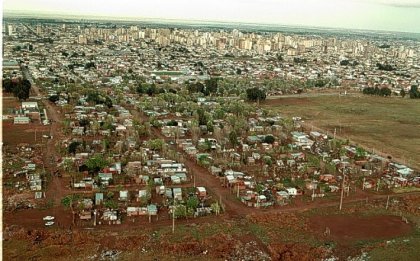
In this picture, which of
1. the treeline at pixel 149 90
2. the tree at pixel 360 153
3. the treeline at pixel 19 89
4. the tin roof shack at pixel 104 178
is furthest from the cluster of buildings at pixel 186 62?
the tin roof shack at pixel 104 178

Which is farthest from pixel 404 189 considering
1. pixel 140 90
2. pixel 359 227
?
pixel 140 90

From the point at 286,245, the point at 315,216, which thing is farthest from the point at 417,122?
the point at 286,245

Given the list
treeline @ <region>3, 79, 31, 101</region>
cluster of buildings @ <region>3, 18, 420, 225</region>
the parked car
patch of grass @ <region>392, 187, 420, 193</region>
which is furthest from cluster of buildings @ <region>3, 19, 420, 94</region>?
the parked car

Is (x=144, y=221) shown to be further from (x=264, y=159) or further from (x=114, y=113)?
(x=114, y=113)

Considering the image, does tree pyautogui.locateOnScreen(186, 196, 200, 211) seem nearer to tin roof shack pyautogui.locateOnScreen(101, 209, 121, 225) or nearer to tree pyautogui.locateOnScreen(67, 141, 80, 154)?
tin roof shack pyautogui.locateOnScreen(101, 209, 121, 225)

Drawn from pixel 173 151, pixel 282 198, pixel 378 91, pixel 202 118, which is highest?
pixel 378 91

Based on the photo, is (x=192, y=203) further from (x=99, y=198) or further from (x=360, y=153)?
(x=360, y=153)

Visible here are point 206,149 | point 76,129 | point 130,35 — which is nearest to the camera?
point 206,149
